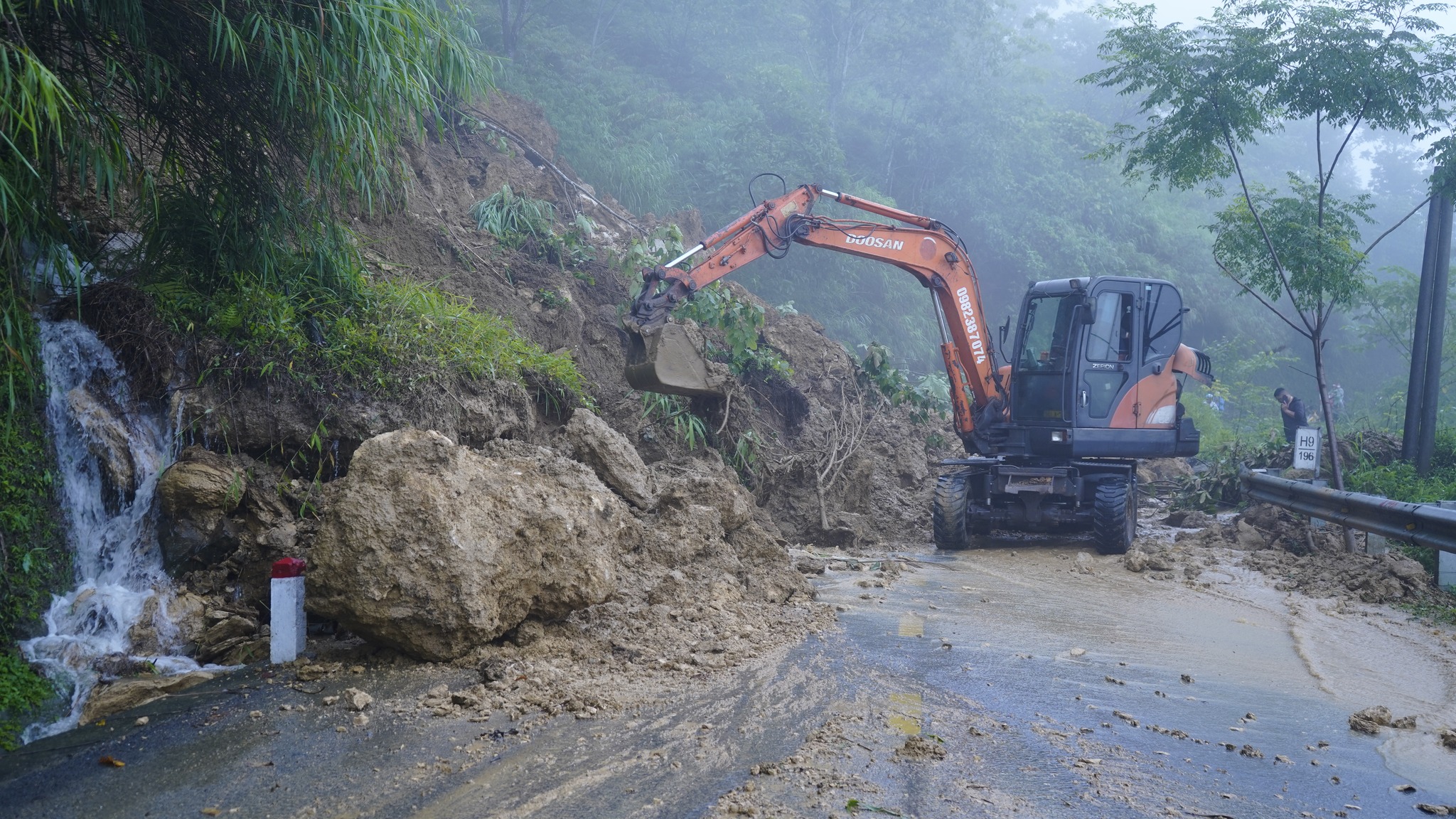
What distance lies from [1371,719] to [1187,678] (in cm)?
85

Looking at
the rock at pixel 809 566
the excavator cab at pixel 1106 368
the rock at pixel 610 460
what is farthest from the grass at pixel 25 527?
the excavator cab at pixel 1106 368

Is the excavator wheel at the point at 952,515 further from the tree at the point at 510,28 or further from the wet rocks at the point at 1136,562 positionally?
the tree at the point at 510,28

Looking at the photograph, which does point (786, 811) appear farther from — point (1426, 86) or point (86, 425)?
point (1426, 86)

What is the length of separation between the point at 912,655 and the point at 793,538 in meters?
5.22

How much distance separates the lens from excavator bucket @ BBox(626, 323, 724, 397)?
29.7ft

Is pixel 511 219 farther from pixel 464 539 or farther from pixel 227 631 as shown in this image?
pixel 464 539

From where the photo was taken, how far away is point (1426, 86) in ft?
32.8

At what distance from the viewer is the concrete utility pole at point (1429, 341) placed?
34.5ft

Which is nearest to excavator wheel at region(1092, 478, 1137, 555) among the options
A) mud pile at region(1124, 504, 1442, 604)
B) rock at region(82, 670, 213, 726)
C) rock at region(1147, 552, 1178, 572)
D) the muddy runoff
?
mud pile at region(1124, 504, 1442, 604)

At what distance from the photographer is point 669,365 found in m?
9.41

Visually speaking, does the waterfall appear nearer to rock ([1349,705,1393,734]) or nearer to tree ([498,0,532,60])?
rock ([1349,705,1393,734])

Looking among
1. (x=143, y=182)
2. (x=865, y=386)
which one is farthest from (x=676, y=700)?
(x=865, y=386)

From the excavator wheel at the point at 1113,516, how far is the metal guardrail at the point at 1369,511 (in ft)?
5.54

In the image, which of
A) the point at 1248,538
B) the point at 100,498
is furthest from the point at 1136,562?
the point at 100,498
